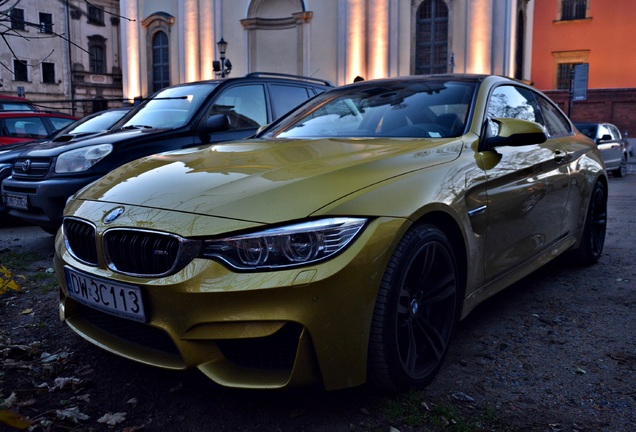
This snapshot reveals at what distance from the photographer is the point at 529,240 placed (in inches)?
145

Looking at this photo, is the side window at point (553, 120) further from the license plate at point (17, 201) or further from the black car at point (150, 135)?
the license plate at point (17, 201)

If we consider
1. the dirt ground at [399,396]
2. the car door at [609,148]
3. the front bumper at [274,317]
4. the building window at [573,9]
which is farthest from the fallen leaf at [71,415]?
the building window at [573,9]

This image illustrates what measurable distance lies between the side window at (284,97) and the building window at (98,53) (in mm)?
40608

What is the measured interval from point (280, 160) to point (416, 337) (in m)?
1.02

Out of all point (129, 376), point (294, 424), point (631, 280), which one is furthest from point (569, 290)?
point (129, 376)

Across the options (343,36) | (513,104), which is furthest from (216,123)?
(343,36)

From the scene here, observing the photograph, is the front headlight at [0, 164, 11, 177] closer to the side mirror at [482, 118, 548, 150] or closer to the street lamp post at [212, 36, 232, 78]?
the side mirror at [482, 118, 548, 150]

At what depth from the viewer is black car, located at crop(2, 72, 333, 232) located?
5.45 metres

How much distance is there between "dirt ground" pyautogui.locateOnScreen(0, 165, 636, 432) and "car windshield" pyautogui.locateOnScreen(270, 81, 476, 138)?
3.91 feet

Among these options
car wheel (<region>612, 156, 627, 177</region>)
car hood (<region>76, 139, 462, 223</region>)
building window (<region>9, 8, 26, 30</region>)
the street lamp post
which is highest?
the street lamp post

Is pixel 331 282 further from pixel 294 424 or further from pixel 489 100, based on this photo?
pixel 489 100

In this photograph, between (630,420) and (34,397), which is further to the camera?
(34,397)

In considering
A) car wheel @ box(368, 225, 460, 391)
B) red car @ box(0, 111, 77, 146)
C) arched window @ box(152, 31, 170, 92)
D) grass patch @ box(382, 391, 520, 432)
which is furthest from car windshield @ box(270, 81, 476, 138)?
arched window @ box(152, 31, 170, 92)

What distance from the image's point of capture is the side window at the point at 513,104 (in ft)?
12.3
